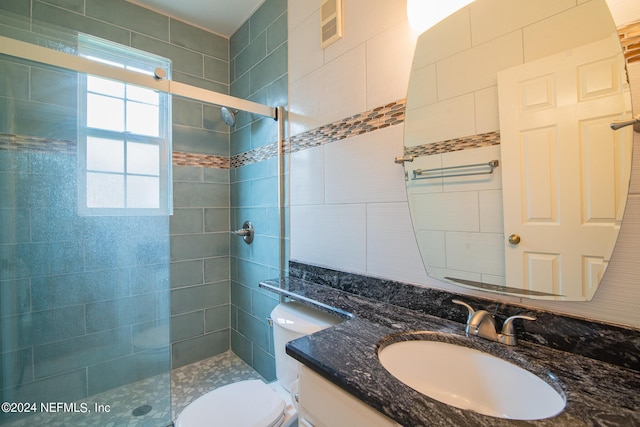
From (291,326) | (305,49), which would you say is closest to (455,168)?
(291,326)

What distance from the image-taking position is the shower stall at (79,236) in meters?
1.23

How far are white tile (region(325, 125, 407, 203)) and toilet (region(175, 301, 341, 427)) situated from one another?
55 cm

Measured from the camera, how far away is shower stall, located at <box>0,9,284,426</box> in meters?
1.23

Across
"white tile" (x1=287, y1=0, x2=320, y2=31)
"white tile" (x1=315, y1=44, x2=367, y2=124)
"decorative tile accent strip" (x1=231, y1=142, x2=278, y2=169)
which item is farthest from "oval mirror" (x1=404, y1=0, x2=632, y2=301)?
"decorative tile accent strip" (x1=231, y1=142, x2=278, y2=169)

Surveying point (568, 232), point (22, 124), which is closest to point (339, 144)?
point (568, 232)

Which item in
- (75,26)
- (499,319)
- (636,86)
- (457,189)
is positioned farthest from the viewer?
(75,26)

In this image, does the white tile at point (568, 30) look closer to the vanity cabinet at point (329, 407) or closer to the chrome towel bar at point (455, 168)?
the chrome towel bar at point (455, 168)

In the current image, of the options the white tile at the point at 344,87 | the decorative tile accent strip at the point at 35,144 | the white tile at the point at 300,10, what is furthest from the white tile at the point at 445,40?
the decorative tile accent strip at the point at 35,144

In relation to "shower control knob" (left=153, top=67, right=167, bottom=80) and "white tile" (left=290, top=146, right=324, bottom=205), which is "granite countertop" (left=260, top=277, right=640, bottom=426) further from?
"shower control knob" (left=153, top=67, right=167, bottom=80)

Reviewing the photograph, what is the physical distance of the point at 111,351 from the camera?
1.41 m

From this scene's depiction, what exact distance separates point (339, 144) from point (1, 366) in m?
1.84

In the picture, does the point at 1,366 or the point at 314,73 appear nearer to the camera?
the point at 1,366

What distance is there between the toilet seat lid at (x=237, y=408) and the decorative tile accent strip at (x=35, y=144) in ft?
4.25

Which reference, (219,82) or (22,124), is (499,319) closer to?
(22,124)
